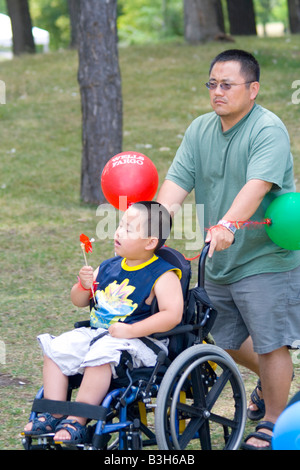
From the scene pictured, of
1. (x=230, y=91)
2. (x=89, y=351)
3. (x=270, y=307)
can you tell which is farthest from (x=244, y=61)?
(x=89, y=351)

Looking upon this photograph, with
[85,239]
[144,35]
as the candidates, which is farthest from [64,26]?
[85,239]

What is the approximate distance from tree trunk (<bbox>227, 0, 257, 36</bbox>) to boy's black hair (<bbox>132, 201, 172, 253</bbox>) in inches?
605

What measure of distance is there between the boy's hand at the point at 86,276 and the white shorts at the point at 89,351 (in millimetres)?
210

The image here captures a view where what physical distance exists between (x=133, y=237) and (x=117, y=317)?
0.35m

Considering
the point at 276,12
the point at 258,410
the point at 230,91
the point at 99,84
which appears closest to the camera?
the point at 230,91

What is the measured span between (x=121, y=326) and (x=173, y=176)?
95cm

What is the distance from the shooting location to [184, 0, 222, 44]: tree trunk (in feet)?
49.6

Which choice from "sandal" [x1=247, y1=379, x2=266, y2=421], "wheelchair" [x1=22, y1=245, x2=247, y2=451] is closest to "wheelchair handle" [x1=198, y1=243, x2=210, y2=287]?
"wheelchair" [x1=22, y1=245, x2=247, y2=451]

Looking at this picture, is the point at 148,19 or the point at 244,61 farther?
the point at 148,19

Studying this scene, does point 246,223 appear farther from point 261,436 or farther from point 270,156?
point 261,436

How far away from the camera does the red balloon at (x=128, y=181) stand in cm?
352

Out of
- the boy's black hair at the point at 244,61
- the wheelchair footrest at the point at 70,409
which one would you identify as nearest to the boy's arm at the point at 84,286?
the wheelchair footrest at the point at 70,409

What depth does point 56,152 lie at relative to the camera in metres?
10.5

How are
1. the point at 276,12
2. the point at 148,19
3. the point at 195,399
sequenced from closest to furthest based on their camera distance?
the point at 195,399, the point at 148,19, the point at 276,12
